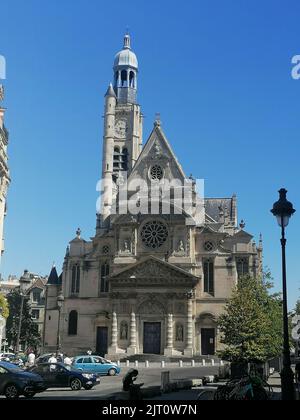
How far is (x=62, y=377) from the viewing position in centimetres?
2520

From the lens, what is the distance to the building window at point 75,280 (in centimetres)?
6212

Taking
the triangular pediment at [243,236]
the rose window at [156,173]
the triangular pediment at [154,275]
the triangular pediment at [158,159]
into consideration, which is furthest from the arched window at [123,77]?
the triangular pediment at [154,275]

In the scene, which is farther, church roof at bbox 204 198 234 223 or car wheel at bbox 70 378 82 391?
church roof at bbox 204 198 234 223

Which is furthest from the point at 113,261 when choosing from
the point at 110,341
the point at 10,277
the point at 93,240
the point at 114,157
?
the point at 10,277

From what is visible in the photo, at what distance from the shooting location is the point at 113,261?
197 feet

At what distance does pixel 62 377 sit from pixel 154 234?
116ft

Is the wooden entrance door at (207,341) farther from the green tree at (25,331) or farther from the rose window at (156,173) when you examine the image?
the green tree at (25,331)

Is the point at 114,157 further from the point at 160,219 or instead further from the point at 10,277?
the point at 10,277

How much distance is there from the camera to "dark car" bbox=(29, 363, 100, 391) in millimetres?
25125

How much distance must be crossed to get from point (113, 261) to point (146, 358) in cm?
1104

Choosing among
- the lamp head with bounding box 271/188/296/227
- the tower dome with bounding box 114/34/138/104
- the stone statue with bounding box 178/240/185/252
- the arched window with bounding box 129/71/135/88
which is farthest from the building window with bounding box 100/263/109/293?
the lamp head with bounding box 271/188/296/227

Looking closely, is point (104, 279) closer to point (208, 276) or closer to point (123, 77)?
point (208, 276)

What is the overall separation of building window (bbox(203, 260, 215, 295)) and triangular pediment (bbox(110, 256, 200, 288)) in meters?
2.20

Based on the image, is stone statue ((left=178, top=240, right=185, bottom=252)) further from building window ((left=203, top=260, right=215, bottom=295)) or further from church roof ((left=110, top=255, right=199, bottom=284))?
building window ((left=203, top=260, right=215, bottom=295))
